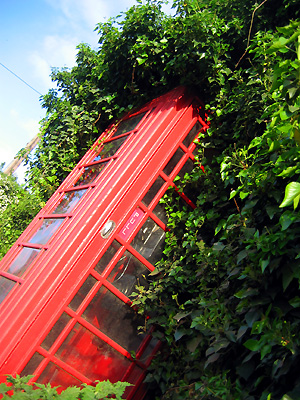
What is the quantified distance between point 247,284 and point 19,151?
595 cm

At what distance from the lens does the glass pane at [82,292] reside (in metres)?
3.13

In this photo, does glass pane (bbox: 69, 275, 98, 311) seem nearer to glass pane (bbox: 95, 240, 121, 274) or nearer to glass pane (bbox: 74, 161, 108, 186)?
glass pane (bbox: 95, 240, 121, 274)

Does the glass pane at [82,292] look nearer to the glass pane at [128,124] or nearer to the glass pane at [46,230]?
the glass pane at [46,230]

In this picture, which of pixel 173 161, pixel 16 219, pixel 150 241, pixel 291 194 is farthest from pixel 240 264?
pixel 16 219

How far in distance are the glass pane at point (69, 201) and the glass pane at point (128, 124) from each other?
1080mm

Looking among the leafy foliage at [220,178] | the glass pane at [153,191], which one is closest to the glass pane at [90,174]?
the glass pane at [153,191]

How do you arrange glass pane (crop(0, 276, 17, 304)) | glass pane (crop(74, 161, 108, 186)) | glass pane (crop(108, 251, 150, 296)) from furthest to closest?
glass pane (crop(74, 161, 108, 186)) → glass pane (crop(0, 276, 17, 304)) → glass pane (crop(108, 251, 150, 296))

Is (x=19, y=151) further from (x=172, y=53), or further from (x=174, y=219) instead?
(x=174, y=219)

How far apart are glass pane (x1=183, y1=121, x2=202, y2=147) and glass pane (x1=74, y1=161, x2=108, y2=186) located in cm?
103

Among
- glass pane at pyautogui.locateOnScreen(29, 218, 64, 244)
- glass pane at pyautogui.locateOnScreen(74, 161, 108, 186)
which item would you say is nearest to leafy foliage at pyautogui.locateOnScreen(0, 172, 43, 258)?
glass pane at pyautogui.locateOnScreen(74, 161, 108, 186)

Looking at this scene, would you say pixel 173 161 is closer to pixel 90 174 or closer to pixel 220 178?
pixel 220 178

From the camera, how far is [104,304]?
3.29 metres

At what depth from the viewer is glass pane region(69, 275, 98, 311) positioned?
10.3ft

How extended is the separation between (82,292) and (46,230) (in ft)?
3.69
